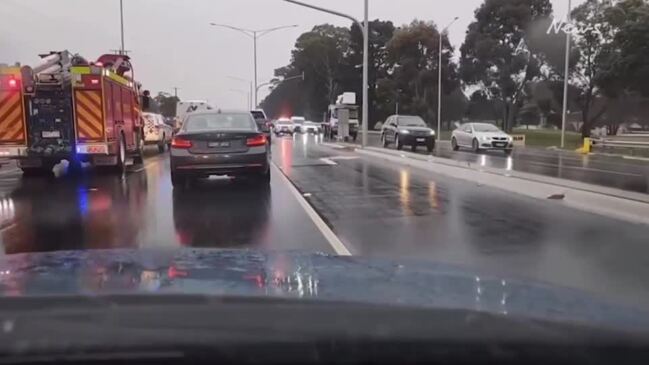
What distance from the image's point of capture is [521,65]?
5522cm

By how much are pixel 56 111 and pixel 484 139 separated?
21.9 meters

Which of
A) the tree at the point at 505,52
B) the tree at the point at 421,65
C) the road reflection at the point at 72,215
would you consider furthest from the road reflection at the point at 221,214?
the tree at the point at 421,65

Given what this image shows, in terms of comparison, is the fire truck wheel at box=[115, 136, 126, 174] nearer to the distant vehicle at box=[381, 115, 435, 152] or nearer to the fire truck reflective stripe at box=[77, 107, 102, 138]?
the fire truck reflective stripe at box=[77, 107, 102, 138]

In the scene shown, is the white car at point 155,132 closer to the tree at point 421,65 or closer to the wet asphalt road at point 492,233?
the wet asphalt road at point 492,233

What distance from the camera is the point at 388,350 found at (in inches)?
79.7

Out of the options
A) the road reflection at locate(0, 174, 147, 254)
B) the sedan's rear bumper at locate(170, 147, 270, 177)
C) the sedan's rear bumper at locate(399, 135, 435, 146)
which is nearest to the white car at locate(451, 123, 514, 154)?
the sedan's rear bumper at locate(399, 135, 435, 146)

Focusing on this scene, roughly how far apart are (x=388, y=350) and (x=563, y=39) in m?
51.4

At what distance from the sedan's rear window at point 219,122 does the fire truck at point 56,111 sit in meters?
4.09

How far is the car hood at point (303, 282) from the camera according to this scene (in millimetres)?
2439

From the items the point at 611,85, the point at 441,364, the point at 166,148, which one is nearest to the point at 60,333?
the point at 441,364

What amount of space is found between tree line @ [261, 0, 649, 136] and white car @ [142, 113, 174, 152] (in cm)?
2342

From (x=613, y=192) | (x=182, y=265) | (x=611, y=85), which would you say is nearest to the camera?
(x=182, y=265)

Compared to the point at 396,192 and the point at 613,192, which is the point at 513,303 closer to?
the point at 613,192

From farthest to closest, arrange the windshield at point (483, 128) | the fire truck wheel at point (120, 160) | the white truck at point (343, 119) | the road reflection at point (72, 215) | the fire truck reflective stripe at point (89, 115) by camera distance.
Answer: the white truck at point (343, 119)
the windshield at point (483, 128)
the fire truck wheel at point (120, 160)
the fire truck reflective stripe at point (89, 115)
the road reflection at point (72, 215)
